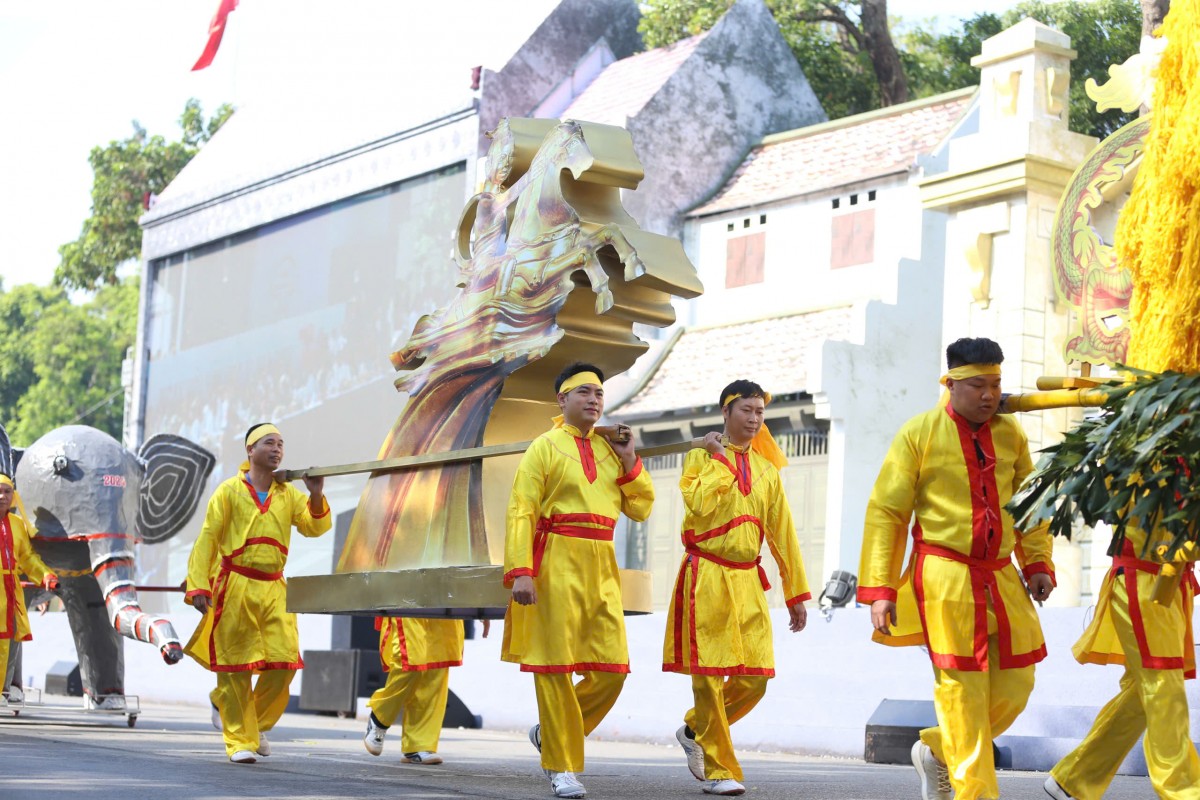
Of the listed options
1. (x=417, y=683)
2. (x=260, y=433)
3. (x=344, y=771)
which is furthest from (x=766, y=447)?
(x=260, y=433)

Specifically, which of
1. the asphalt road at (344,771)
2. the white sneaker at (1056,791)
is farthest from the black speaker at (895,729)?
the white sneaker at (1056,791)

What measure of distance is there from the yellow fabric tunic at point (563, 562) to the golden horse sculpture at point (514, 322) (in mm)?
897

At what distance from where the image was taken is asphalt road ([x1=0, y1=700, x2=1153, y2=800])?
23.4 ft

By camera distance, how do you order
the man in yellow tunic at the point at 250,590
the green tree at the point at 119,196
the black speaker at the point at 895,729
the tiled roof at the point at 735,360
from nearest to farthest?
the man in yellow tunic at the point at 250,590 < the black speaker at the point at 895,729 < the tiled roof at the point at 735,360 < the green tree at the point at 119,196

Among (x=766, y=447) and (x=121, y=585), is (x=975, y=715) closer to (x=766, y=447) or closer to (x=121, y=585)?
(x=766, y=447)

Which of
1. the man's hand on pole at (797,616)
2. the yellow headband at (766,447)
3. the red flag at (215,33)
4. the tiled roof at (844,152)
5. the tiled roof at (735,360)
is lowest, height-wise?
the man's hand on pole at (797,616)

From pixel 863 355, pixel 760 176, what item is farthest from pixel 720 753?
pixel 760 176

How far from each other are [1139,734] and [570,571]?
237cm

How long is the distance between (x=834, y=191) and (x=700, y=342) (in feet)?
6.75

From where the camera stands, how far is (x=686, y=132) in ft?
67.1

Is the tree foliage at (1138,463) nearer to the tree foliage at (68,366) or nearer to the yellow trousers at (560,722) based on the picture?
the yellow trousers at (560,722)

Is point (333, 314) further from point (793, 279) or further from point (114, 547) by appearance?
point (114, 547)

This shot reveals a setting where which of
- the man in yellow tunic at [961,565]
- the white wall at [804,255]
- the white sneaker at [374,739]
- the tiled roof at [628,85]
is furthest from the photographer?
the tiled roof at [628,85]

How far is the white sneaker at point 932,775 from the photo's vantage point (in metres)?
6.68
